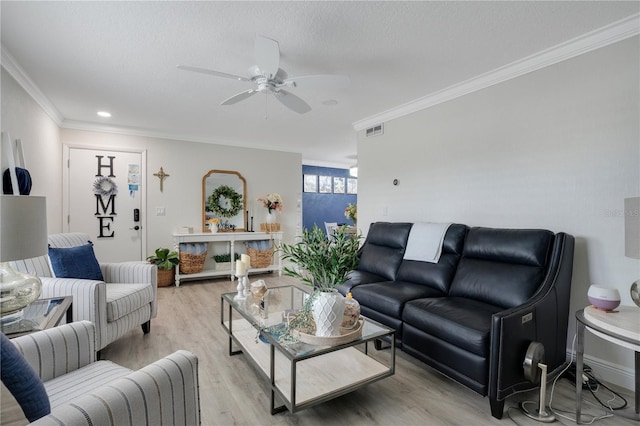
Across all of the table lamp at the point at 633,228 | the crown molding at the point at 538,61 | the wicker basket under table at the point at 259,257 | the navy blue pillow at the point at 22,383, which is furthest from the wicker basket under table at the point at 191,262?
the table lamp at the point at 633,228

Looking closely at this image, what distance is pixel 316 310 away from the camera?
1.74 metres

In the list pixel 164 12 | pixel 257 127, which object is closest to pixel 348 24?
pixel 164 12

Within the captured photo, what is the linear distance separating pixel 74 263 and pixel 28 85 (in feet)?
6.34

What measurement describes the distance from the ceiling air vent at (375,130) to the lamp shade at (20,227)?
3557 millimetres

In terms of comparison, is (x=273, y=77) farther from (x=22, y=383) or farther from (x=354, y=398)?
(x=354, y=398)

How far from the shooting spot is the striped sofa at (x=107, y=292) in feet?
7.04

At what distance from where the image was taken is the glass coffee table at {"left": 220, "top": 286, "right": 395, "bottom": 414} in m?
1.65

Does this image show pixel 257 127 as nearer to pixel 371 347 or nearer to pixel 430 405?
pixel 371 347

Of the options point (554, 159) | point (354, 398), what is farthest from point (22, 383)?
point (554, 159)

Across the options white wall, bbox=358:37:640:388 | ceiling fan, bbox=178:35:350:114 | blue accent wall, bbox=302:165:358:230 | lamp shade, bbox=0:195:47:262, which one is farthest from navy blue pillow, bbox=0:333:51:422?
blue accent wall, bbox=302:165:358:230

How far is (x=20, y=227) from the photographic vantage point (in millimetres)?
1349

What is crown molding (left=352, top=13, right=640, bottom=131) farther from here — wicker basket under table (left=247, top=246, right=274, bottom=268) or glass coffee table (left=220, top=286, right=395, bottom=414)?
wicker basket under table (left=247, top=246, right=274, bottom=268)

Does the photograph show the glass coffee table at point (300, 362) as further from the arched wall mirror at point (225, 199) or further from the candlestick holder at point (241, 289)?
the arched wall mirror at point (225, 199)

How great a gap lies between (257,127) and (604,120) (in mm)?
3862
